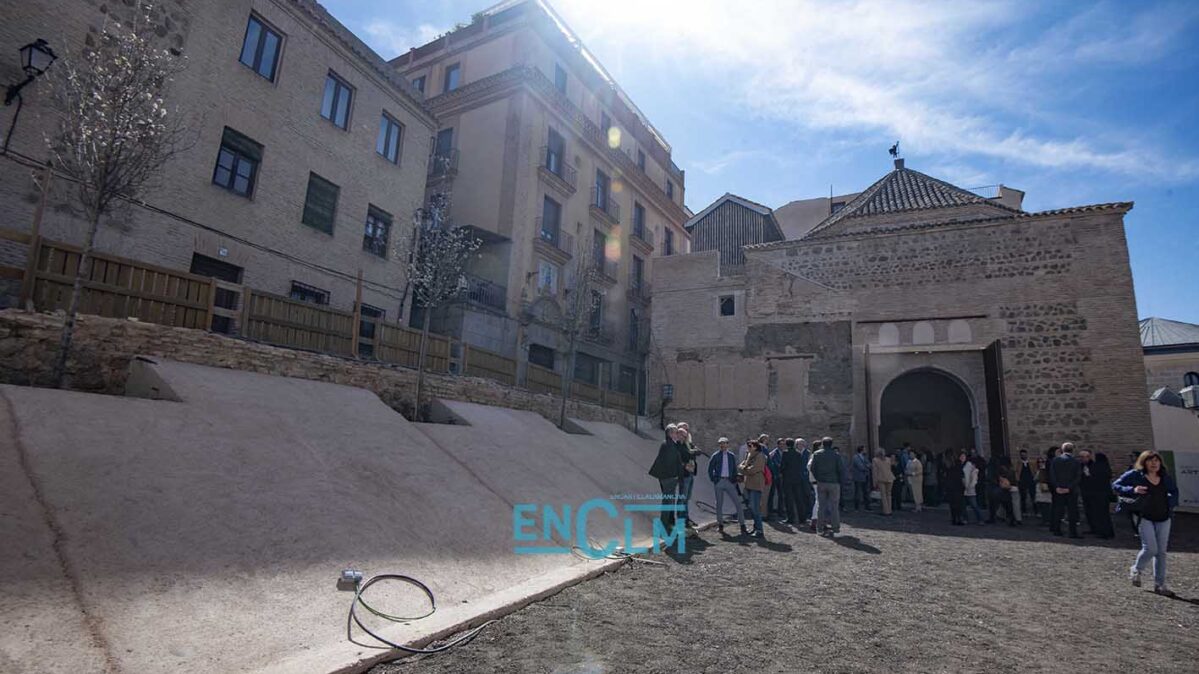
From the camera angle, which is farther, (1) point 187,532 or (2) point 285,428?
(2) point 285,428

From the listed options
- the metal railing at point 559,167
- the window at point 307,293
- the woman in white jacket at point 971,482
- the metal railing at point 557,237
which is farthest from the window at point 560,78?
the woman in white jacket at point 971,482

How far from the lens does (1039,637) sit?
170 inches

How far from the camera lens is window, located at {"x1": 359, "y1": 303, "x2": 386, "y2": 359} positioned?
10922 mm

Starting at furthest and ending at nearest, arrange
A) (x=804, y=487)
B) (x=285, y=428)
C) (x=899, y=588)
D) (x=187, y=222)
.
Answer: (x=187, y=222), (x=804, y=487), (x=285, y=428), (x=899, y=588)

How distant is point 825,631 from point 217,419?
610 cm

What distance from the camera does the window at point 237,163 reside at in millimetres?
12039

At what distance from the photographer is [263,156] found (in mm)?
12766

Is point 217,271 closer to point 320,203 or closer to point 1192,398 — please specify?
point 320,203

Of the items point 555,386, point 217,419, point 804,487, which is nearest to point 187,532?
point 217,419

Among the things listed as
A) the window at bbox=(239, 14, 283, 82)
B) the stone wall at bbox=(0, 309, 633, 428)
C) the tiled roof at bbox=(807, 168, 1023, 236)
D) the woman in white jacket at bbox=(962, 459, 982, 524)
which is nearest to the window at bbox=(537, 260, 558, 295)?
the tiled roof at bbox=(807, 168, 1023, 236)

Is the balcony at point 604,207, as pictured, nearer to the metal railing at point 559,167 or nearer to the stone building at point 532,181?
the stone building at point 532,181

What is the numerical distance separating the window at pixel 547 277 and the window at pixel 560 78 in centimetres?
710

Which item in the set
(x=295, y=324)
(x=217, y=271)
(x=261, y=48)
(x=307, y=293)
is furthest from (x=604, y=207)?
(x=295, y=324)

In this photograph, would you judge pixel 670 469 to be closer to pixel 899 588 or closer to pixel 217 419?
pixel 899 588
